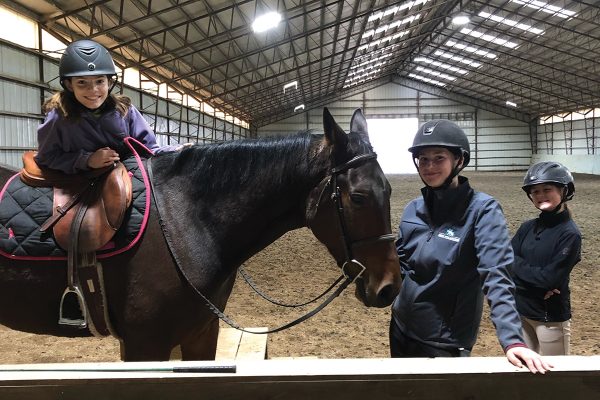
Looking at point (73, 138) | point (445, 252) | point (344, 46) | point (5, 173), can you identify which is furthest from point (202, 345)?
point (344, 46)

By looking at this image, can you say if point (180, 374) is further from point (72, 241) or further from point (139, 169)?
point (139, 169)

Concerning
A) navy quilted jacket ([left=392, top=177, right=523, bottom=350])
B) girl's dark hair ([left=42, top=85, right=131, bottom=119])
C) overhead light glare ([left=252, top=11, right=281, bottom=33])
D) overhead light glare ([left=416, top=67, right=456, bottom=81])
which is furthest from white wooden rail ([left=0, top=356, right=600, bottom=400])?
overhead light glare ([left=416, top=67, right=456, bottom=81])

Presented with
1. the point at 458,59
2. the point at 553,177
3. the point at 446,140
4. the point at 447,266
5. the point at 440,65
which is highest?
the point at 440,65

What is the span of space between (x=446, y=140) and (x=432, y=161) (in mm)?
112

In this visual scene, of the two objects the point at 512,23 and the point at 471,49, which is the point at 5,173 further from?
the point at 471,49

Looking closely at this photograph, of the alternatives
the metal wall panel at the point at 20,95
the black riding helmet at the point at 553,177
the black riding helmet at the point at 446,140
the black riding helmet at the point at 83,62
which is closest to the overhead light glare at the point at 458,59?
the metal wall panel at the point at 20,95

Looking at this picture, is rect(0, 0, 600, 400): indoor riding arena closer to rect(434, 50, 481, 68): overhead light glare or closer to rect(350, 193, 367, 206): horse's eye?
rect(350, 193, 367, 206): horse's eye

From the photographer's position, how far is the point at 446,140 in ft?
5.88

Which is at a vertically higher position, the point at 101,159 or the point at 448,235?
the point at 101,159

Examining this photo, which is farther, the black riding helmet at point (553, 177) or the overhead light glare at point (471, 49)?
the overhead light glare at point (471, 49)

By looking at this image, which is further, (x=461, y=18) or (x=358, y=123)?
(x=461, y=18)

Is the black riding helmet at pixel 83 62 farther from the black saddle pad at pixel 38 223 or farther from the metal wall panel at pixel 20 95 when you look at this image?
the metal wall panel at pixel 20 95

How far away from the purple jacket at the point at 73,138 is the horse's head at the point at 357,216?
1.02 m

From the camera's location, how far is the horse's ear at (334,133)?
6.16 feet
